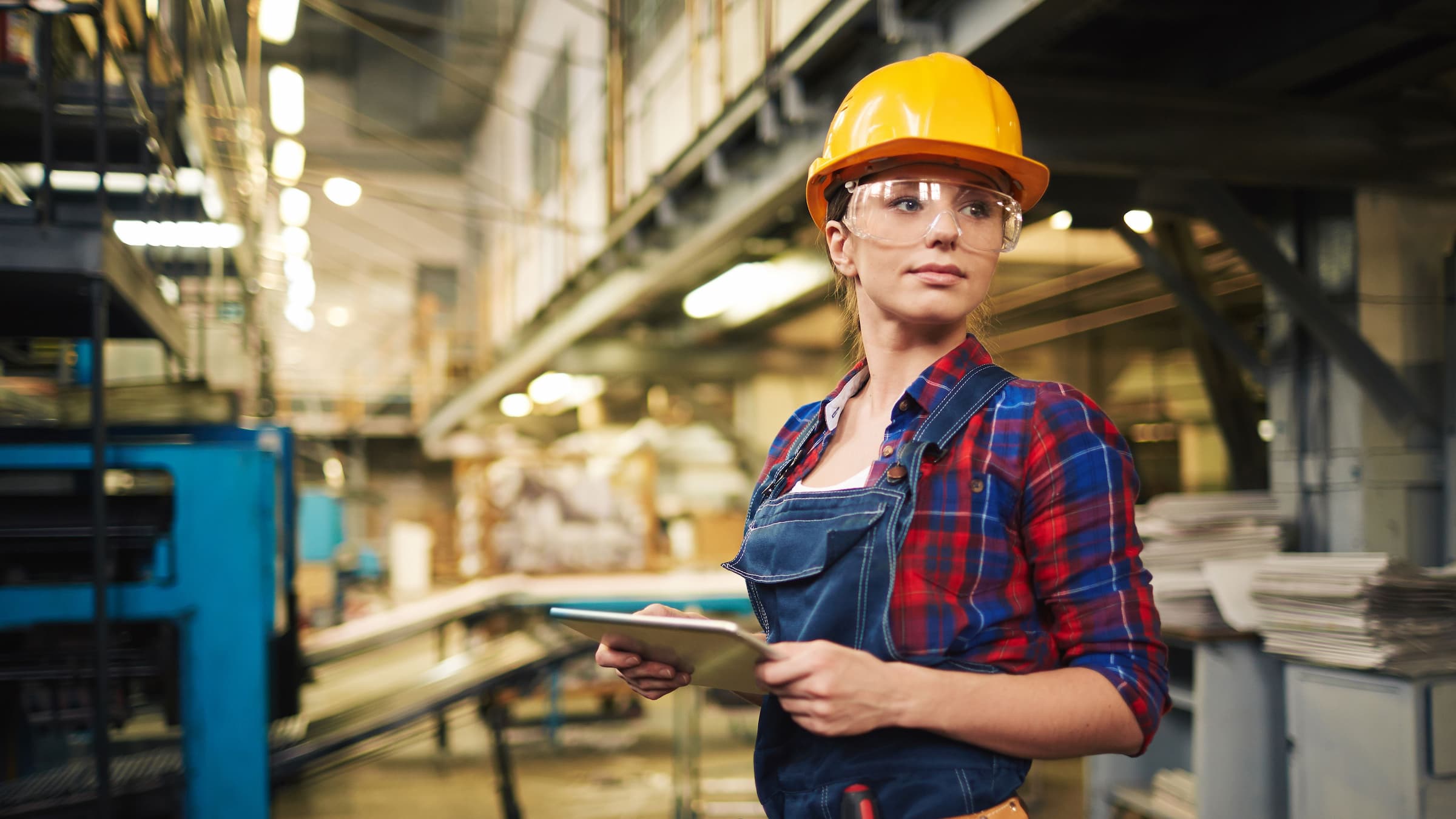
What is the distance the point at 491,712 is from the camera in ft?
17.6

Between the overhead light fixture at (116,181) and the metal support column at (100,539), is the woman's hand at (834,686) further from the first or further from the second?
the overhead light fixture at (116,181)

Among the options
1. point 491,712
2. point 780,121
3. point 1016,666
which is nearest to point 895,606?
point 1016,666

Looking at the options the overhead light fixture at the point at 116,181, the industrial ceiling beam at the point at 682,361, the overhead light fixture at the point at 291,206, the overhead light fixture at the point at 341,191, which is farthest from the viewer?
the overhead light fixture at the point at 291,206

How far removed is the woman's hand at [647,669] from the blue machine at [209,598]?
9.26 ft

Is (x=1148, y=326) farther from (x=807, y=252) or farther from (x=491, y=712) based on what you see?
(x=491, y=712)

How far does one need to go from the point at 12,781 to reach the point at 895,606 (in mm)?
3653

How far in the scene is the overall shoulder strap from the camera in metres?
1.28

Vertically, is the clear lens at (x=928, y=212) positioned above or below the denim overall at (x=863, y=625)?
above

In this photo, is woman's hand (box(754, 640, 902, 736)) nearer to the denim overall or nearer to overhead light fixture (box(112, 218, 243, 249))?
the denim overall

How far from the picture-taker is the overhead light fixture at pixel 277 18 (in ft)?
23.1

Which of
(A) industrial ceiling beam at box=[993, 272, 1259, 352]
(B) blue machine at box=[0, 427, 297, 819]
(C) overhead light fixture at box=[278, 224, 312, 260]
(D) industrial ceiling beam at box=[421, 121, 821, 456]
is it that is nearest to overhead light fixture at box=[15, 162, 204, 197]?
(B) blue machine at box=[0, 427, 297, 819]

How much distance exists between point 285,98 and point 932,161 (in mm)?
8417

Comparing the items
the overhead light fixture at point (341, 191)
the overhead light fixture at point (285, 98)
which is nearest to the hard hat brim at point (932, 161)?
the overhead light fixture at point (285, 98)

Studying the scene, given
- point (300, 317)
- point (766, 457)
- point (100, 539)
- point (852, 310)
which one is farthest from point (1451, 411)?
point (300, 317)
